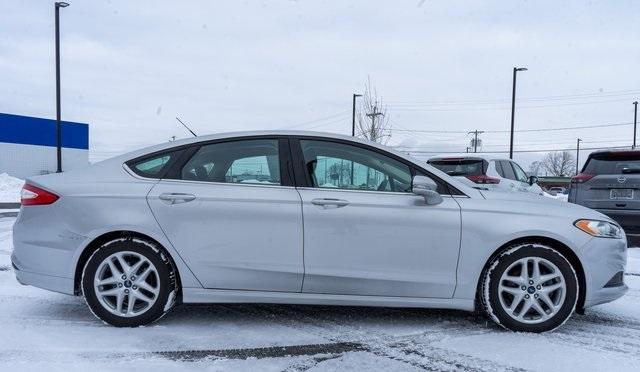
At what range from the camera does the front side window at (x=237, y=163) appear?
388 cm

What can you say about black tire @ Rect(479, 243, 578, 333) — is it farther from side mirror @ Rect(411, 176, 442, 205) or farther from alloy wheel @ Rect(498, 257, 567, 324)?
side mirror @ Rect(411, 176, 442, 205)

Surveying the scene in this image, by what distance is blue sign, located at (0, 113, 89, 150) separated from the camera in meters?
31.1

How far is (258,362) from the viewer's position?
312cm

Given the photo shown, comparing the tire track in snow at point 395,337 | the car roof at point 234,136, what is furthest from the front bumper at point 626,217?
the car roof at point 234,136

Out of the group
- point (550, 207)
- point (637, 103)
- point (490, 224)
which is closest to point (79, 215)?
point (490, 224)

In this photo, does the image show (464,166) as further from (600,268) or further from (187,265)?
(187,265)

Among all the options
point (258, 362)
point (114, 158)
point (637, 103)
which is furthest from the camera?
point (637, 103)

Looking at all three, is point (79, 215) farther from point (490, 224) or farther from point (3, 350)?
point (490, 224)

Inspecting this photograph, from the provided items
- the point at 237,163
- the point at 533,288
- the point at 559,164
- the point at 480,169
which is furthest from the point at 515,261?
the point at 559,164

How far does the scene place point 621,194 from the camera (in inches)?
294

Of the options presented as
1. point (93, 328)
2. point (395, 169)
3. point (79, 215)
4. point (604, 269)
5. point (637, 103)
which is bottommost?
point (93, 328)

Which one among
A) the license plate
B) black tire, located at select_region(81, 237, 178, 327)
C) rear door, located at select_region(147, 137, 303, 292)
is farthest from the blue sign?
the license plate

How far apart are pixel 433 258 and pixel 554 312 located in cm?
96

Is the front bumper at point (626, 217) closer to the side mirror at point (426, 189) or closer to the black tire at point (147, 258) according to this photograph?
the side mirror at point (426, 189)
